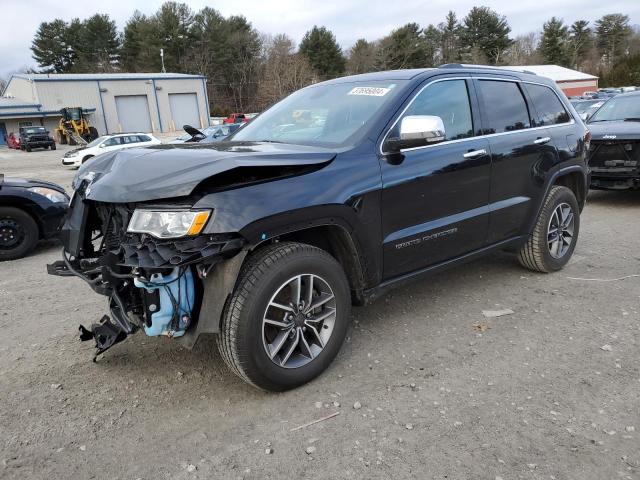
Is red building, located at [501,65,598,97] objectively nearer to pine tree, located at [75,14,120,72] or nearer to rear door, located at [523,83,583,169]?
pine tree, located at [75,14,120,72]

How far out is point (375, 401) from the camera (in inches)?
116

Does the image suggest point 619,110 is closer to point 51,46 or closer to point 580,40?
point 51,46

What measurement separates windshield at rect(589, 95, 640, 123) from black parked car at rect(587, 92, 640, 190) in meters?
0.10

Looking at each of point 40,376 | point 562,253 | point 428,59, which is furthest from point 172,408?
point 428,59

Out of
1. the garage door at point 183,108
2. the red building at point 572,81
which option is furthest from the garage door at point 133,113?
the red building at point 572,81

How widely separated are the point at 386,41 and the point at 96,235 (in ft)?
219

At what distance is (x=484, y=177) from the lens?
396cm

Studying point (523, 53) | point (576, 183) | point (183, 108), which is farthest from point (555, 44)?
point (576, 183)

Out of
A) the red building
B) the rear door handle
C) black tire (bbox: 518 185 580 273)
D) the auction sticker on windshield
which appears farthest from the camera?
the red building

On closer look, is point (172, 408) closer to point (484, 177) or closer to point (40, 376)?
point (40, 376)

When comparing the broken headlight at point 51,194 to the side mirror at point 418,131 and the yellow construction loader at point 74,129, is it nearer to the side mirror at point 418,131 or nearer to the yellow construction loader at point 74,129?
the side mirror at point 418,131

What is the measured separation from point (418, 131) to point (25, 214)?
212 inches

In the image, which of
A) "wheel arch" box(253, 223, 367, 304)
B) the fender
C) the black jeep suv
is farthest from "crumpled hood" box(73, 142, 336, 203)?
the fender

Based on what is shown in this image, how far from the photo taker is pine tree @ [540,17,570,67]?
77375mm
